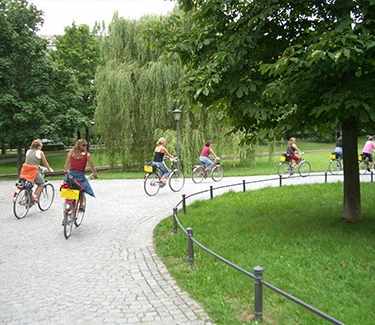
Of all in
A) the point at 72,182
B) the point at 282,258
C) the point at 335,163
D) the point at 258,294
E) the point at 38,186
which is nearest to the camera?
the point at 258,294

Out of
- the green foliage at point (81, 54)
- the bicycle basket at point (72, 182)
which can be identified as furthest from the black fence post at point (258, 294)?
the green foliage at point (81, 54)

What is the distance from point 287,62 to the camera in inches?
297

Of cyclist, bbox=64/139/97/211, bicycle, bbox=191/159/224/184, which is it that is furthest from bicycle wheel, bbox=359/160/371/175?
cyclist, bbox=64/139/97/211

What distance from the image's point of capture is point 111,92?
26906 mm

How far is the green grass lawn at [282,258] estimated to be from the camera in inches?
219

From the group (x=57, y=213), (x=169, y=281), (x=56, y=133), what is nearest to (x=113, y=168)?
(x=56, y=133)

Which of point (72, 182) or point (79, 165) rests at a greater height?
point (79, 165)

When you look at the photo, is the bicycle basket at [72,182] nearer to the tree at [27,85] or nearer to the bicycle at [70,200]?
the bicycle at [70,200]

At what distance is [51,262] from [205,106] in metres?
3.92

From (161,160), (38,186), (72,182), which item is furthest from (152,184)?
(72,182)

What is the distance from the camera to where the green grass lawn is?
5.57 meters

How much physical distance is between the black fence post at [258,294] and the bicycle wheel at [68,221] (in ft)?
18.0

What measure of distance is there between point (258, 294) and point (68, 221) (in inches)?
222

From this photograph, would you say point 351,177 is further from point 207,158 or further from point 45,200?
point 207,158
